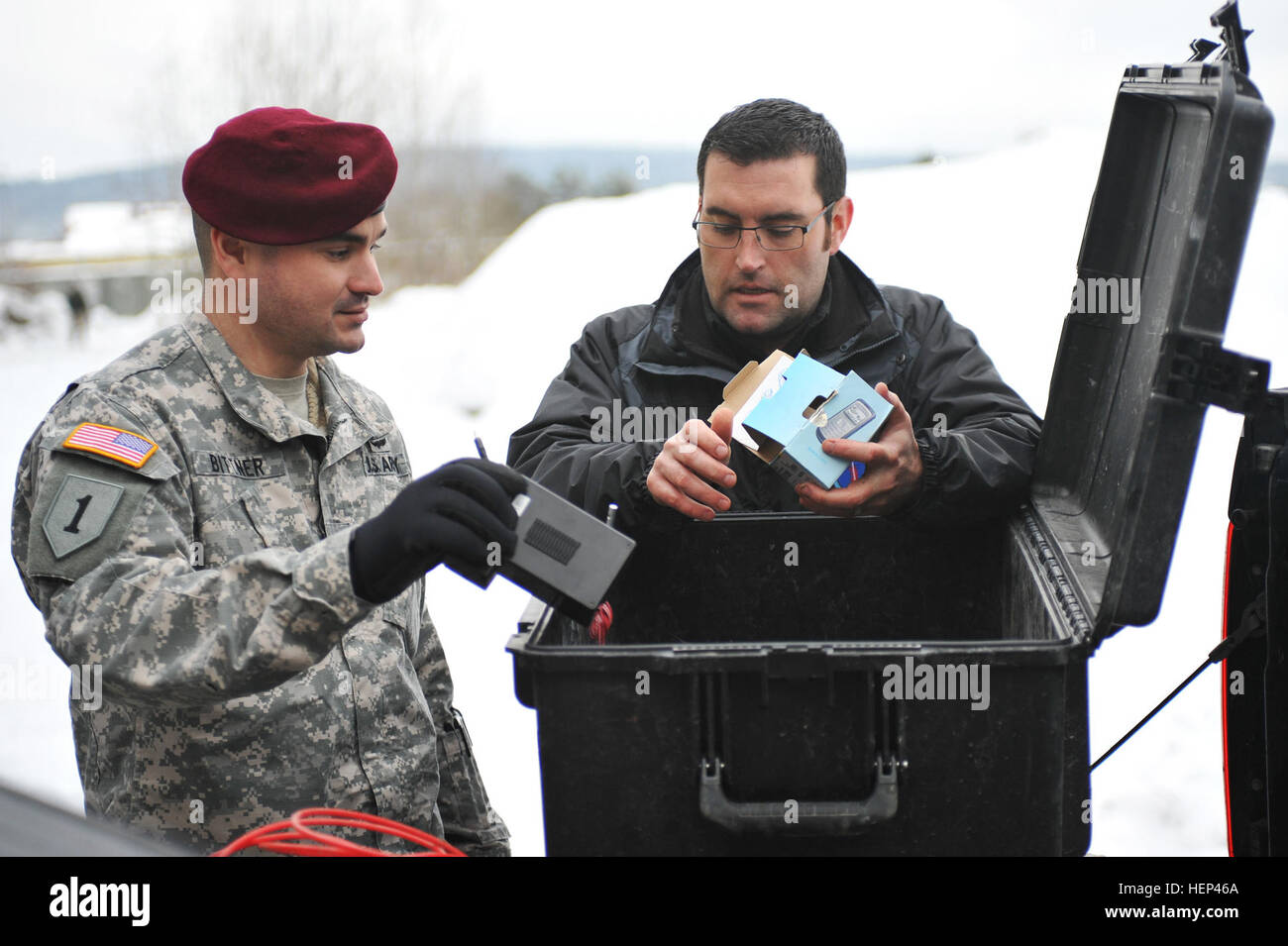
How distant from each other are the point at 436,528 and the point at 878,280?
7.31 m

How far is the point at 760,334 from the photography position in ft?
7.59

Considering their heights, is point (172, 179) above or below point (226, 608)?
above

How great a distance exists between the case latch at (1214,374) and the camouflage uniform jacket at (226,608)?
3.20 feet

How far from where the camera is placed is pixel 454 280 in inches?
710

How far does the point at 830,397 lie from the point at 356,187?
78 cm

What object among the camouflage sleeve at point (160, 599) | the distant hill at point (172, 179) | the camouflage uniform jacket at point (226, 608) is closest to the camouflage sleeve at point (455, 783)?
the camouflage uniform jacket at point (226, 608)

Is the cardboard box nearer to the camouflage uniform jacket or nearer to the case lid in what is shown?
the case lid

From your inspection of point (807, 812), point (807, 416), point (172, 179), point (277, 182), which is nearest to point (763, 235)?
point (807, 416)

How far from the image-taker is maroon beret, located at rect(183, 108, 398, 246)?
1.71 m

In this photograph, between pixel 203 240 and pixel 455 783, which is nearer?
pixel 203 240

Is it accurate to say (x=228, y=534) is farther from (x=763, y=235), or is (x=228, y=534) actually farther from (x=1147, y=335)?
(x=1147, y=335)

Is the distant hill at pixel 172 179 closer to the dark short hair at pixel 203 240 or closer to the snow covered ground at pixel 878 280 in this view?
the snow covered ground at pixel 878 280

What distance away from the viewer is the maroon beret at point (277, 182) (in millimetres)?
1714
